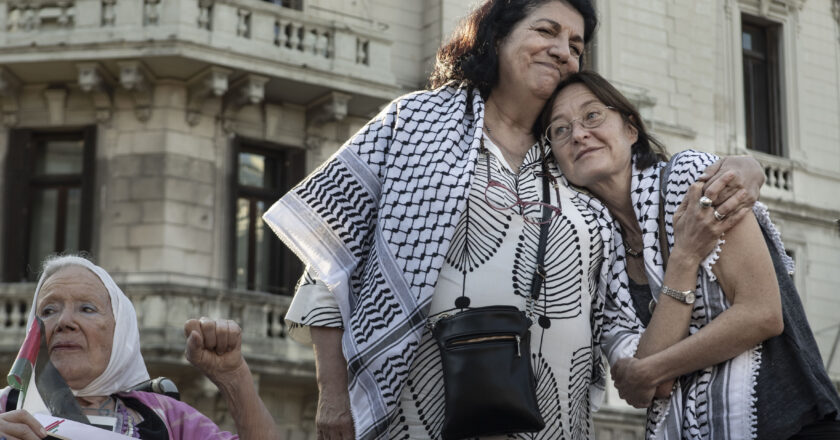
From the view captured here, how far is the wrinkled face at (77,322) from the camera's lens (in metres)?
3.72

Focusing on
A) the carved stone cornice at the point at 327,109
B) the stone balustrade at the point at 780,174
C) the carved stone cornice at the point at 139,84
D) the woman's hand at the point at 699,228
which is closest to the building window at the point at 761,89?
the stone balustrade at the point at 780,174

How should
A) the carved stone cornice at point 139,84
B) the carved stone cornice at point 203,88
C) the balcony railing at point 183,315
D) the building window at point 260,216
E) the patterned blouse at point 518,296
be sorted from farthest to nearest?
the building window at point 260,216, the carved stone cornice at point 203,88, the carved stone cornice at point 139,84, the balcony railing at point 183,315, the patterned blouse at point 518,296

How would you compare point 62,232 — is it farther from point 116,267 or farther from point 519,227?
point 519,227

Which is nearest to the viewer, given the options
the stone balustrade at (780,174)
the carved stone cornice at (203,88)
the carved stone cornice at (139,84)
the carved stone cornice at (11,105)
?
the carved stone cornice at (139,84)

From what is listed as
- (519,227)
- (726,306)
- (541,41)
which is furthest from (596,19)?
(726,306)

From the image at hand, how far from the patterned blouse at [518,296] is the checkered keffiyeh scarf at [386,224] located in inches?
3.2

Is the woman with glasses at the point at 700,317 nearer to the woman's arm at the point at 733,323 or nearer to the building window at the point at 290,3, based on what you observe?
the woman's arm at the point at 733,323

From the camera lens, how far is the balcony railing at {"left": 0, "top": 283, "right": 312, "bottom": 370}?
15.0 m

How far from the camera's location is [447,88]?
4.12 meters

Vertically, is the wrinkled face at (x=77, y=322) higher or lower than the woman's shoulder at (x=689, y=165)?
lower

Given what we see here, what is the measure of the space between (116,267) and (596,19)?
12107 mm

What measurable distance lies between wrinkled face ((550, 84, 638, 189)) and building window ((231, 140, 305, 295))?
12367mm

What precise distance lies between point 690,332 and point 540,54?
0.95m

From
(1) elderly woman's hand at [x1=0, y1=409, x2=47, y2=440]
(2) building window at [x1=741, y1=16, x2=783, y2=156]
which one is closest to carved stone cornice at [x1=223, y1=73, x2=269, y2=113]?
(2) building window at [x1=741, y1=16, x2=783, y2=156]
